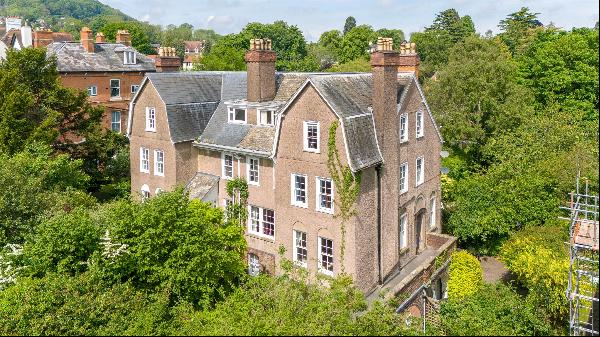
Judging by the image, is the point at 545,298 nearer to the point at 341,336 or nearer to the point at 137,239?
the point at 341,336

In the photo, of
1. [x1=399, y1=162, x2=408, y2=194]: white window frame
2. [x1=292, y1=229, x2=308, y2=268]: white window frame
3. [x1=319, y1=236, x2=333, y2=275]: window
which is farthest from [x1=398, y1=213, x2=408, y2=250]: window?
[x1=292, y1=229, x2=308, y2=268]: white window frame

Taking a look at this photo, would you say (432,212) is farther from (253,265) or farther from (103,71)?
(103,71)

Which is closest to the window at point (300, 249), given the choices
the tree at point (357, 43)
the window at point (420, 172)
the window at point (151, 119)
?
the window at point (420, 172)

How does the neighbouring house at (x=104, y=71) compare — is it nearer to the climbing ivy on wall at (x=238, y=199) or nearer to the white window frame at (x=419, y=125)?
the climbing ivy on wall at (x=238, y=199)

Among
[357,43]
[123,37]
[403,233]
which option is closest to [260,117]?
[403,233]

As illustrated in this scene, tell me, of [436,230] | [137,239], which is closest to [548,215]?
[436,230]

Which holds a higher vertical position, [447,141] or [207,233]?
[447,141]
